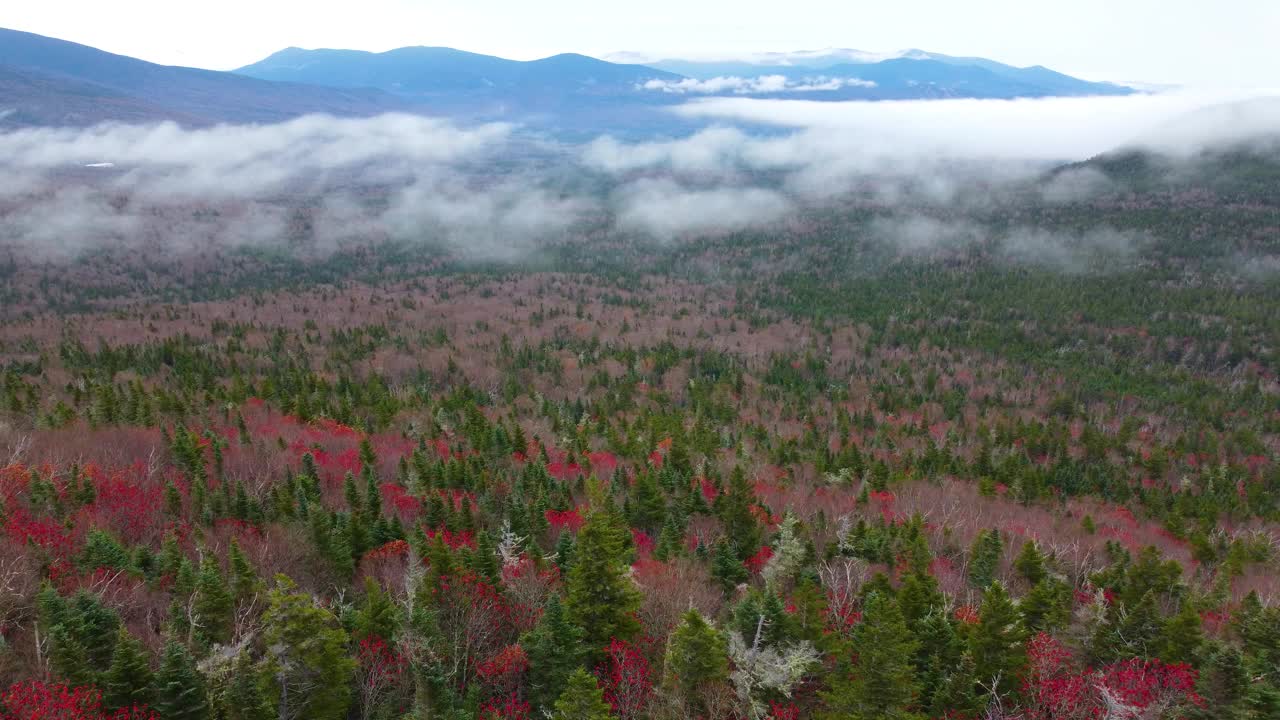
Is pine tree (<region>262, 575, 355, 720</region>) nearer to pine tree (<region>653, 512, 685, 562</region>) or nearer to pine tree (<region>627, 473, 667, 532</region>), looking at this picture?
pine tree (<region>653, 512, 685, 562</region>)

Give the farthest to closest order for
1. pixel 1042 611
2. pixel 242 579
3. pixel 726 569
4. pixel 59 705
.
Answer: pixel 726 569 → pixel 1042 611 → pixel 242 579 → pixel 59 705

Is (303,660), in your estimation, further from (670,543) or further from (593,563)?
(670,543)

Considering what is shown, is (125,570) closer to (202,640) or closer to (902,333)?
(202,640)

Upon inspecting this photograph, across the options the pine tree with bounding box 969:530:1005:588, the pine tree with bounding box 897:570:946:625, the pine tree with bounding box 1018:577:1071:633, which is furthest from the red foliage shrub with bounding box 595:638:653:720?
the pine tree with bounding box 969:530:1005:588

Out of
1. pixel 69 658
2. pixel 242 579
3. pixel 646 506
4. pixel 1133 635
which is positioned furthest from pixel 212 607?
pixel 1133 635

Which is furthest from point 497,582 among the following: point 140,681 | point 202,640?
point 140,681

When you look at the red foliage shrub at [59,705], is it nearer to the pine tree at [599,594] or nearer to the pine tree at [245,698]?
the pine tree at [245,698]
